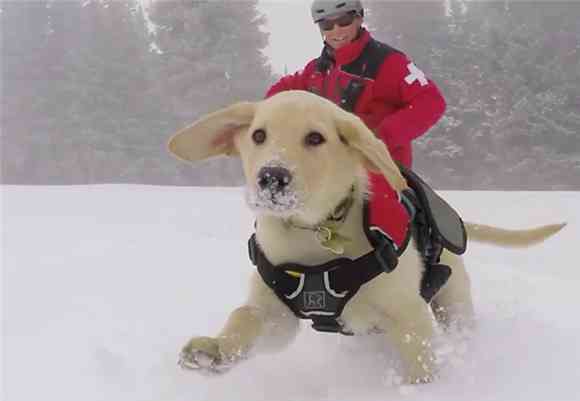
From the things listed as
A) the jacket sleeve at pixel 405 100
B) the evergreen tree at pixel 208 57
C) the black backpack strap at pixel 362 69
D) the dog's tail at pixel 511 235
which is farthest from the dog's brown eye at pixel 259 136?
the evergreen tree at pixel 208 57

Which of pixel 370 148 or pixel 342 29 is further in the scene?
pixel 342 29

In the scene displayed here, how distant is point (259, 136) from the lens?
9.04ft

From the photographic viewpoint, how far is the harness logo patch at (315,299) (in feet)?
9.40

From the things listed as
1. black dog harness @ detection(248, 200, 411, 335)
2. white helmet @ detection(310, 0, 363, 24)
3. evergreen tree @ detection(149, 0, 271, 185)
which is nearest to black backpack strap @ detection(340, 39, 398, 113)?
white helmet @ detection(310, 0, 363, 24)

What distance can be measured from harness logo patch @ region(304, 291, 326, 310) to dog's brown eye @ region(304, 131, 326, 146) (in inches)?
26.0

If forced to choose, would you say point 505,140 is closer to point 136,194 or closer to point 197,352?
point 136,194

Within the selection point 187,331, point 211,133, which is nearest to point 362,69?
point 211,133

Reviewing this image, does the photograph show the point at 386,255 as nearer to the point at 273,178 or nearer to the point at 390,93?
the point at 273,178

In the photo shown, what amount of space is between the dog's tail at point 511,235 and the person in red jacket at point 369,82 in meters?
0.63

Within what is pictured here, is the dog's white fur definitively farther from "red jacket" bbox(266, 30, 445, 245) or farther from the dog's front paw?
"red jacket" bbox(266, 30, 445, 245)

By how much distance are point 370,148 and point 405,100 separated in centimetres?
133

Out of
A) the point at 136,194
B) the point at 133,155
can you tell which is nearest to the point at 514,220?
the point at 136,194

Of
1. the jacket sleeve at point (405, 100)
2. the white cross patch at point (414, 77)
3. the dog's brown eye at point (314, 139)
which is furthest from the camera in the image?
the white cross patch at point (414, 77)

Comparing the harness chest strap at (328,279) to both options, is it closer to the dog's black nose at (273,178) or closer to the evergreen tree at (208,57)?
the dog's black nose at (273,178)
